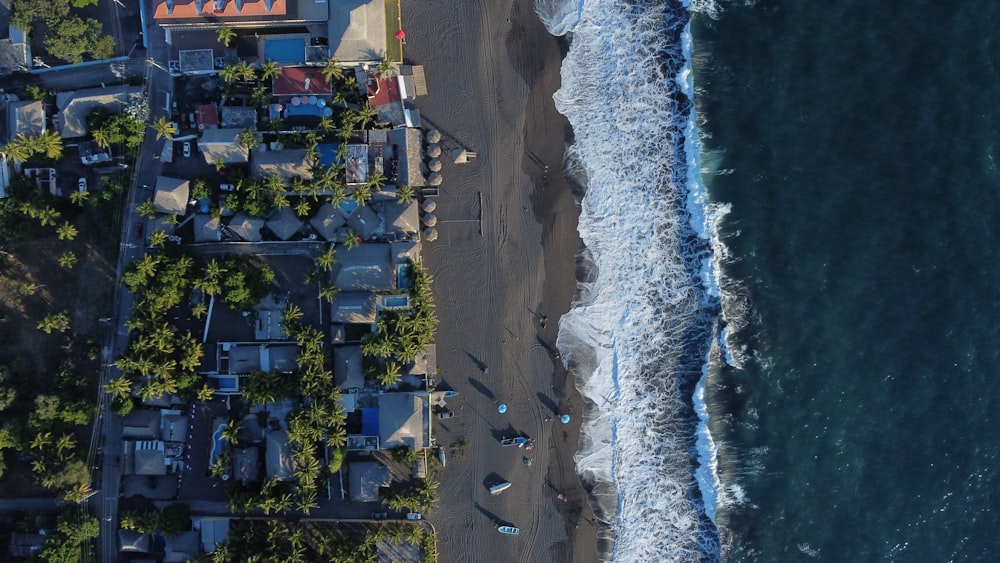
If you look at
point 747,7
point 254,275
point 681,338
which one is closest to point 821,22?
point 747,7

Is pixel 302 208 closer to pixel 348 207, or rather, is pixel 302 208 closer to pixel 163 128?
pixel 348 207

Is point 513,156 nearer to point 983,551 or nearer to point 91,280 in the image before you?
point 91,280

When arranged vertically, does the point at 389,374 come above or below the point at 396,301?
below

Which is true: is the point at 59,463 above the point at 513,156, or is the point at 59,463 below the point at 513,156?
below

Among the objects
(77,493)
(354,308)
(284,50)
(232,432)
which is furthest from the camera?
(284,50)

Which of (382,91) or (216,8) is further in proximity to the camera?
(382,91)

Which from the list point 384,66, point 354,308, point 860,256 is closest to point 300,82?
point 384,66

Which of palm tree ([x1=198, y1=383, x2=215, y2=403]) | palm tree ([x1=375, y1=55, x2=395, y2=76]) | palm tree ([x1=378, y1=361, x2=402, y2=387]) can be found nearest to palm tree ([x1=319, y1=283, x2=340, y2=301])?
palm tree ([x1=378, y1=361, x2=402, y2=387])
